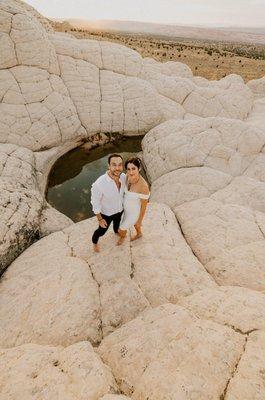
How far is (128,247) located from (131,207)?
3.29 ft

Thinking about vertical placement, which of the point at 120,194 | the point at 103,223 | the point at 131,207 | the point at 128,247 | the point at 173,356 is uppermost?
the point at 120,194

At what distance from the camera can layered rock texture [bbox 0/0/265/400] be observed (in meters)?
3.64

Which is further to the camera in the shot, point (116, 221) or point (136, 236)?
point (136, 236)

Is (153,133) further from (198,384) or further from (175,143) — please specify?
(198,384)

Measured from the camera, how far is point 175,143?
9984 millimetres

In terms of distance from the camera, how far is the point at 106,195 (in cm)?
518

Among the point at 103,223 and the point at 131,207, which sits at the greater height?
the point at 131,207

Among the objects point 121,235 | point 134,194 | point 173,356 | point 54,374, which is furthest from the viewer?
point 121,235

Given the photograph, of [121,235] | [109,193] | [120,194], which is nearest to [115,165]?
[109,193]

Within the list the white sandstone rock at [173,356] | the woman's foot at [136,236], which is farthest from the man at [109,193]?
the white sandstone rock at [173,356]

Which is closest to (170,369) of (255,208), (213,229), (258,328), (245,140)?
(258,328)

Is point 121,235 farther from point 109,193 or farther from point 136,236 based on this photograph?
point 109,193

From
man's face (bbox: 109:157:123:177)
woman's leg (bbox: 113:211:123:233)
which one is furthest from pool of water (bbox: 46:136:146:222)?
man's face (bbox: 109:157:123:177)

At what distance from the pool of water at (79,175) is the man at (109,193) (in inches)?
128
